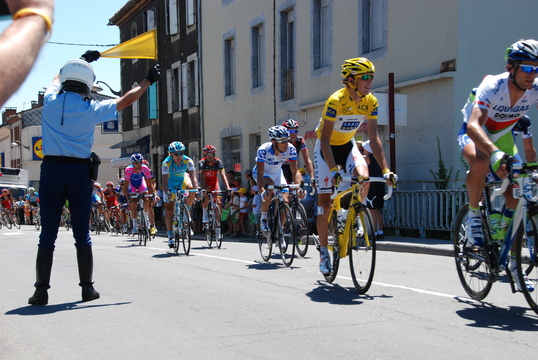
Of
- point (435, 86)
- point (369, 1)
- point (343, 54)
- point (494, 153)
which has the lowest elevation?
point (494, 153)

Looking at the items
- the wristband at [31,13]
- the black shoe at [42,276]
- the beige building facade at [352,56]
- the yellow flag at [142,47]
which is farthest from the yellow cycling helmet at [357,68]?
the yellow flag at [142,47]

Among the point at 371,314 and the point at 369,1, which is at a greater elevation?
the point at 369,1

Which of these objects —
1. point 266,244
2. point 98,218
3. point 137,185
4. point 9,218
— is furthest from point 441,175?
point 9,218

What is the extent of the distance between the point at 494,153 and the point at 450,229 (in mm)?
7954

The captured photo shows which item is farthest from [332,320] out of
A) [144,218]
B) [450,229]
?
[144,218]

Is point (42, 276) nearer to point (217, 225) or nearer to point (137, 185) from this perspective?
point (217, 225)

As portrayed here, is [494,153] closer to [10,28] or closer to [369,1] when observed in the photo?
[10,28]

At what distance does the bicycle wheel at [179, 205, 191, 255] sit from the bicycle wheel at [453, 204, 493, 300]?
6.30 m

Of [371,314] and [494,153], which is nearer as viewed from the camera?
[494,153]

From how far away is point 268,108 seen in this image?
77.5 feet

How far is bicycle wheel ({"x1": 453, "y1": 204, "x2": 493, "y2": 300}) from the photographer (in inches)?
218

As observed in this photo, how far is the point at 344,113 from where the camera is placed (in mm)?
6836

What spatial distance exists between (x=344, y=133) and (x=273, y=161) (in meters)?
3.06

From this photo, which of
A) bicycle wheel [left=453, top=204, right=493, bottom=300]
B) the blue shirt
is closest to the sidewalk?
bicycle wheel [left=453, top=204, right=493, bottom=300]
